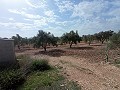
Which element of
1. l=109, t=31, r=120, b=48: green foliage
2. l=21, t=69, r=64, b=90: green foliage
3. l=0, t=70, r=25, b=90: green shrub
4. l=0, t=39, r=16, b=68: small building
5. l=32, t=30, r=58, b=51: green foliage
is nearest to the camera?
l=21, t=69, r=64, b=90: green foliage

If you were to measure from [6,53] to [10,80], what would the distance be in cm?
472

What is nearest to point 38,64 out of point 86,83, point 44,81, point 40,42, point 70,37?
point 44,81

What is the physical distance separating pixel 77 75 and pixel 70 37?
29.7 m

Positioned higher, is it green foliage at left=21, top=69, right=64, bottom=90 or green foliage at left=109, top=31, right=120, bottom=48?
green foliage at left=109, top=31, right=120, bottom=48

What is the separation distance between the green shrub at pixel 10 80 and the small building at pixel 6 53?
10.2 ft

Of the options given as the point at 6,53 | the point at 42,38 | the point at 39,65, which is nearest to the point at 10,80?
the point at 39,65

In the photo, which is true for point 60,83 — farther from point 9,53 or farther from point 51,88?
point 9,53

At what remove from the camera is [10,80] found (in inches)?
549

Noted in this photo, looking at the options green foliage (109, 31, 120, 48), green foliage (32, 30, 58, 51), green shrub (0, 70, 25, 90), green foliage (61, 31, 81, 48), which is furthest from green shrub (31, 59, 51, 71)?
green foliage (61, 31, 81, 48)

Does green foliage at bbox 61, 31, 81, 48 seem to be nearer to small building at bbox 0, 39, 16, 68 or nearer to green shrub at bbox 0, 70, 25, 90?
small building at bbox 0, 39, 16, 68

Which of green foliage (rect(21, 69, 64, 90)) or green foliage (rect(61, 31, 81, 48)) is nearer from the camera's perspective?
green foliage (rect(21, 69, 64, 90))

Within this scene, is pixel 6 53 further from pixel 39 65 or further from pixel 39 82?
pixel 39 82

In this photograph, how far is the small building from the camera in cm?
1758

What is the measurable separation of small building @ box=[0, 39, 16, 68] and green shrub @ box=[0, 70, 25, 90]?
3101 mm
